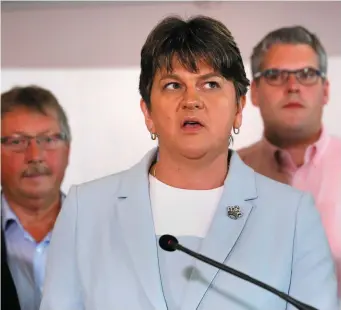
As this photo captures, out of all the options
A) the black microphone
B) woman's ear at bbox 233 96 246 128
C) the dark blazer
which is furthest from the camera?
the dark blazer

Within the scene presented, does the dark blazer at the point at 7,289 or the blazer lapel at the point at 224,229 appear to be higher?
the blazer lapel at the point at 224,229

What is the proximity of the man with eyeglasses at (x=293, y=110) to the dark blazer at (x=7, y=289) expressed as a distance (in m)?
0.51

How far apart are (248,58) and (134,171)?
316mm

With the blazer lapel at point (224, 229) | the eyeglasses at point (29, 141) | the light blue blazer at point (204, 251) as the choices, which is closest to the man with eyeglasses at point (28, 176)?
the eyeglasses at point (29, 141)

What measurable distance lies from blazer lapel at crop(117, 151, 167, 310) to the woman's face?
0.27ft

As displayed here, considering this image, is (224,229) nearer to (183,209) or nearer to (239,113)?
(183,209)

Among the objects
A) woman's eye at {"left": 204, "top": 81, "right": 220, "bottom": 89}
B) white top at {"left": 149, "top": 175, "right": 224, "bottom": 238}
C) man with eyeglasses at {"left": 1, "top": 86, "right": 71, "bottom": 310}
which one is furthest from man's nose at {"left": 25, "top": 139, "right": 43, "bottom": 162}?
woman's eye at {"left": 204, "top": 81, "right": 220, "bottom": 89}

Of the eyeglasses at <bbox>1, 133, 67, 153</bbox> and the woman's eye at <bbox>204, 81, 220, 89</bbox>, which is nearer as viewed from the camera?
the woman's eye at <bbox>204, 81, 220, 89</bbox>

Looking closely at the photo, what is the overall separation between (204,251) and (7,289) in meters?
0.44

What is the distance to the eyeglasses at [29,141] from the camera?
3.96ft

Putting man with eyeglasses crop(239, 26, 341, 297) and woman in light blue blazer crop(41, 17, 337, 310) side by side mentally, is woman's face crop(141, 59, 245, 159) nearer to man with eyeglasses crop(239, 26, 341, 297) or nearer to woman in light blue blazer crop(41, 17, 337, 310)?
woman in light blue blazer crop(41, 17, 337, 310)

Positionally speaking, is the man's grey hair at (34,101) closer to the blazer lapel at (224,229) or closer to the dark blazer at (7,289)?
the dark blazer at (7,289)

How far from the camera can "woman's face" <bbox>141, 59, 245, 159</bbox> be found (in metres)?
1.01

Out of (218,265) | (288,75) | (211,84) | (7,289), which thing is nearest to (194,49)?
(211,84)
